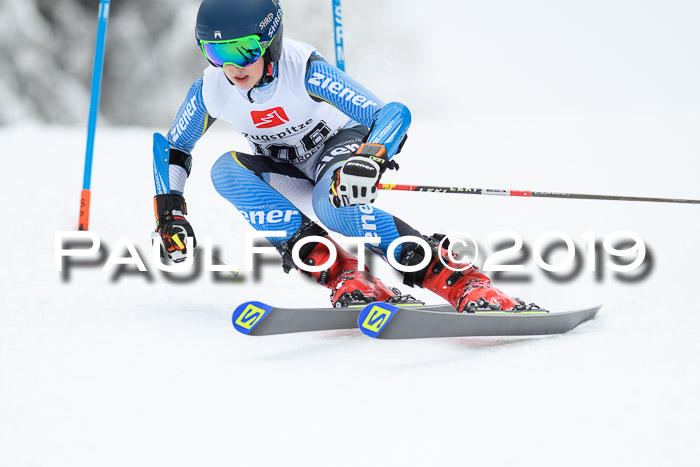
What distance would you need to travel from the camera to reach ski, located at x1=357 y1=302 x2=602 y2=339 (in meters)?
2.07

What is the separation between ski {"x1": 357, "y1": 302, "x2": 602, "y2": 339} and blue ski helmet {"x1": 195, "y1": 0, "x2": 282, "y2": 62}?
109cm

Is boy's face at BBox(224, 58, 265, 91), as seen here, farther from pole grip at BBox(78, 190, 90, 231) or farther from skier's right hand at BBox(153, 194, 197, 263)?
pole grip at BBox(78, 190, 90, 231)

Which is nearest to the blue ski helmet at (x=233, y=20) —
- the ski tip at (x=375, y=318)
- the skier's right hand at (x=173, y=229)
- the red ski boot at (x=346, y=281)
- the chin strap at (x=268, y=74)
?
the chin strap at (x=268, y=74)

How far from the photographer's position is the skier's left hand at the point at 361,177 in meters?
2.19

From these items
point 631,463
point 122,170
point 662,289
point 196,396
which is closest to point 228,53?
point 196,396

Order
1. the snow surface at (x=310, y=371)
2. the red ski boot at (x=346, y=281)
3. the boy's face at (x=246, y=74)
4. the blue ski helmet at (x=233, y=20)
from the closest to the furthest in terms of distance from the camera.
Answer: the snow surface at (x=310, y=371)
the blue ski helmet at (x=233, y=20)
the boy's face at (x=246, y=74)
the red ski boot at (x=346, y=281)

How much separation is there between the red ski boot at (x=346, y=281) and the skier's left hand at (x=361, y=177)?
45 cm

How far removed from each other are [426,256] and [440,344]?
47cm

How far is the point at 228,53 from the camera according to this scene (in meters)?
2.38

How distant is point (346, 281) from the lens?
262cm

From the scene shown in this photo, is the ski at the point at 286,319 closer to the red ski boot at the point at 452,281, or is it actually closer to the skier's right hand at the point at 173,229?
the red ski boot at the point at 452,281

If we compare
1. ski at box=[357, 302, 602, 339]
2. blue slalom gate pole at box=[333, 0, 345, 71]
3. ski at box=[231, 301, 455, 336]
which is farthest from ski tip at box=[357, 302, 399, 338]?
blue slalom gate pole at box=[333, 0, 345, 71]

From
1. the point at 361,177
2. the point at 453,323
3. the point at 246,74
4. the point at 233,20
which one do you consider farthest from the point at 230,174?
the point at 453,323

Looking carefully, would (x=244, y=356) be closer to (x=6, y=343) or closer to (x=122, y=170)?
(x=6, y=343)
